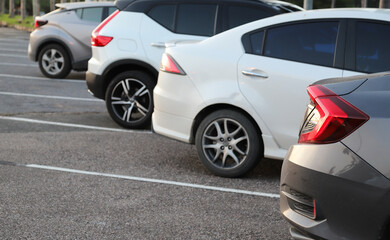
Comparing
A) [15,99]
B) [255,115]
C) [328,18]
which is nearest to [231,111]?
[255,115]

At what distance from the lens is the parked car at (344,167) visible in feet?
11.7

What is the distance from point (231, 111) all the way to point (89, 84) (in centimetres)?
349

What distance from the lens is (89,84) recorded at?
967 centimetres

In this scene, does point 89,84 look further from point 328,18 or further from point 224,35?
point 328,18

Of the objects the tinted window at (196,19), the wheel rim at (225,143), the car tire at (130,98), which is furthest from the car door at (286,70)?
the car tire at (130,98)

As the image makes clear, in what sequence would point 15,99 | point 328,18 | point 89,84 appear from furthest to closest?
point 15,99 < point 89,84 < point 328,18

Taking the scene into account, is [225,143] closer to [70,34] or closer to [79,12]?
[70,34]

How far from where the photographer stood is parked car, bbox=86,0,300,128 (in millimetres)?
9227

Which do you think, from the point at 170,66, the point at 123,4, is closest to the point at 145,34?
the point at 123,4

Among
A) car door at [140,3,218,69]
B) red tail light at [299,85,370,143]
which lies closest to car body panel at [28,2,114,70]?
car door at [140,3,218,69]

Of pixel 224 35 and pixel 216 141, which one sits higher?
pixel 224 35

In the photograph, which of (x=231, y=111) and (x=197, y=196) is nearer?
(x=197, y=196)

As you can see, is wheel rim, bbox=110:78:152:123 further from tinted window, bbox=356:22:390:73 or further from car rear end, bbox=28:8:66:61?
car rear end, bbox=28:8:66:61

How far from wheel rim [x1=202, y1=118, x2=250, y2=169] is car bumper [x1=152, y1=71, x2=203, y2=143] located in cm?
21
